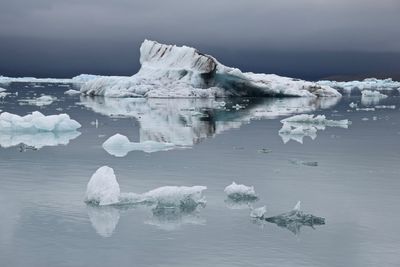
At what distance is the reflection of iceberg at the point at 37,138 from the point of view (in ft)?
43.0

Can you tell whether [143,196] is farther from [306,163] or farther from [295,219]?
[306,163]

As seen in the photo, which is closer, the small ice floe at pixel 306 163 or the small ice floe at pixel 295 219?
the small ice floe at pixel 295 219

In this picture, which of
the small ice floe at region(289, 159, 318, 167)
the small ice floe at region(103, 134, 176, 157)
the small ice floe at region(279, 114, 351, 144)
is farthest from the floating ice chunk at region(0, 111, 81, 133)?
the small ice floe at region(289, 159, 318, 167)

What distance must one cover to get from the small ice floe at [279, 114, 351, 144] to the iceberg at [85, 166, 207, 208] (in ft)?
24.4

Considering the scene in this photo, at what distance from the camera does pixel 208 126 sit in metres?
17.8

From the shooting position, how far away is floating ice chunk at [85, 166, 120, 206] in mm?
6824

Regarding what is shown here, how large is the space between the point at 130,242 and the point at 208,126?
12.5m

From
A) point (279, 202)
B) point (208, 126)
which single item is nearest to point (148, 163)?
point (279, 202)

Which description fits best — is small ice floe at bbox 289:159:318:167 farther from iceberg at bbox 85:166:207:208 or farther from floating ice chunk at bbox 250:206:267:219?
floating ice chunk at bbox 250:206:267:219

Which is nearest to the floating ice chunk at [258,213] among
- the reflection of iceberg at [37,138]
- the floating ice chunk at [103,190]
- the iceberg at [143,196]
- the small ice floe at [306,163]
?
the iceberg at [143,196]

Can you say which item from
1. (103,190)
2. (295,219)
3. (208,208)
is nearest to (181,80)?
(103,190)

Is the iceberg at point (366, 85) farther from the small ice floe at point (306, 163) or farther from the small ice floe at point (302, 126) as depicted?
the small ice floe at point (306, 163)

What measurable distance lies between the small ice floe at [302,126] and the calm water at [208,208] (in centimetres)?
131

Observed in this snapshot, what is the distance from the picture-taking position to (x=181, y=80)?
125ft
